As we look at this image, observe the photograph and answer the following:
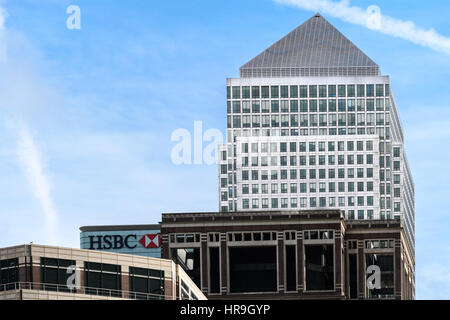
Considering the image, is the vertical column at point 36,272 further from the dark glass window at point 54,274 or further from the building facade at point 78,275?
the dark glass window at point 54,274

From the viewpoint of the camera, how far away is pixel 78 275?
121 meters

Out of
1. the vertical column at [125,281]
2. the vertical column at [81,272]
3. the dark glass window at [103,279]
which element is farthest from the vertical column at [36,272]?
the vertical column at [125,281]

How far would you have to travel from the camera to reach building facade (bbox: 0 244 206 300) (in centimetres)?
11794

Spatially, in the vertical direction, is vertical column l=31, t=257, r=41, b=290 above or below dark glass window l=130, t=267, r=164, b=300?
above

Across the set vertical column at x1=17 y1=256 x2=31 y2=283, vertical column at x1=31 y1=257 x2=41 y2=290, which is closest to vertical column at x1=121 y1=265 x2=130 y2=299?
vertical column at x1=31 y1=257 x2=41 y2=290

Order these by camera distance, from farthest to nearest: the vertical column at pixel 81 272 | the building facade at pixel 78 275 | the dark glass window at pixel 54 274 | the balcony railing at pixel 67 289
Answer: the vertical column at pixel 81 272
the dark glass window at pixel 54 274
the balcony railing at pixel 67 289
the building facade at pixel 78 275

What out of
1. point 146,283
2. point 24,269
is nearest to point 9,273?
point 24,269

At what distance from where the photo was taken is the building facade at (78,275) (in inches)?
4643

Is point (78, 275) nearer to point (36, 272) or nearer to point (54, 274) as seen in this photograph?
point (54, 274)

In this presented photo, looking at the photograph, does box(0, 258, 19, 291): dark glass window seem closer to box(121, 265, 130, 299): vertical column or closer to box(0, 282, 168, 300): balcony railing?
box(0, 282, 168, 300): balcony railing
